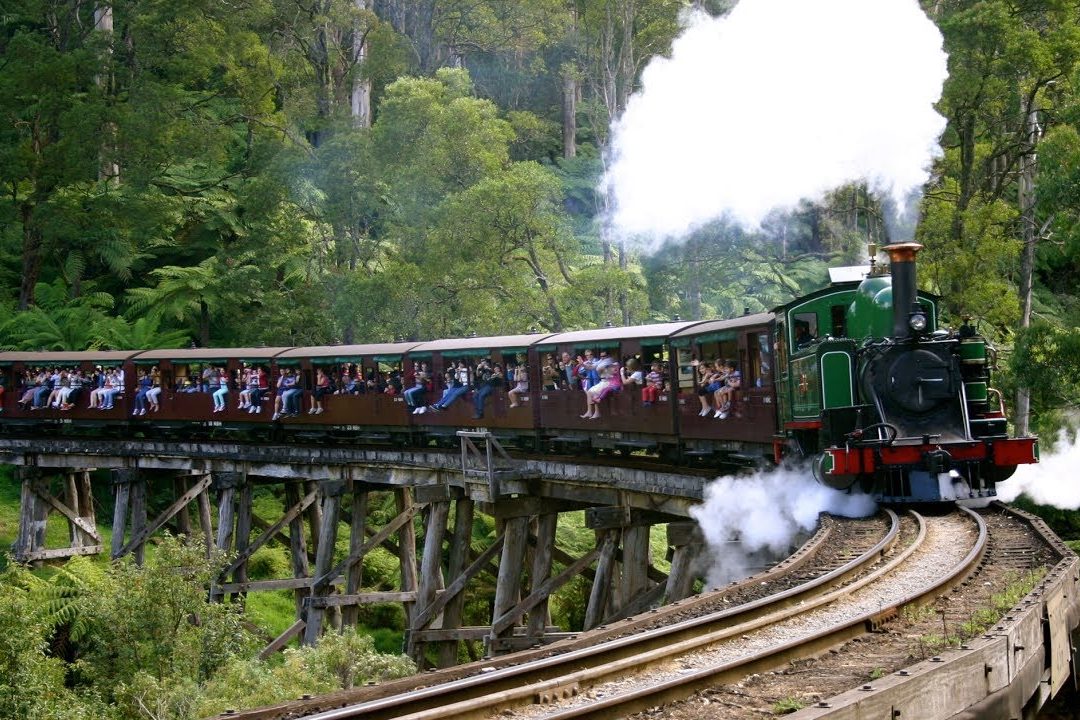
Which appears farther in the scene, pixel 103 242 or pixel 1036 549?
pixel 103 242

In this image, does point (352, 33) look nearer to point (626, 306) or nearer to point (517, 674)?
point (626, 306)

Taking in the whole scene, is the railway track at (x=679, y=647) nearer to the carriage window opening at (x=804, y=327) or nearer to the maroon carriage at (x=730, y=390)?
the carriage window opening at (x=804, y=327)

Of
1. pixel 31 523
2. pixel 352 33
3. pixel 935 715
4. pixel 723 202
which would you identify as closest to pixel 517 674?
pixel 935 715

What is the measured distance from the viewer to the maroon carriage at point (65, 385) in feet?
87.9

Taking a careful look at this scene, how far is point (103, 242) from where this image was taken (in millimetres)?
35094

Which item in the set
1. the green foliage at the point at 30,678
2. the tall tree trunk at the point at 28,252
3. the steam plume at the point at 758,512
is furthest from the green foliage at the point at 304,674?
the tall tree trunk at the point at 28,252

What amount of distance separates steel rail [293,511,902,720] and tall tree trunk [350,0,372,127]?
30063mm

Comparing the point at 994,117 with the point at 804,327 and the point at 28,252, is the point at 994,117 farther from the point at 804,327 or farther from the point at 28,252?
the point at 28,252

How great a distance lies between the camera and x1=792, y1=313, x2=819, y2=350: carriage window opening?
1414 centimetres

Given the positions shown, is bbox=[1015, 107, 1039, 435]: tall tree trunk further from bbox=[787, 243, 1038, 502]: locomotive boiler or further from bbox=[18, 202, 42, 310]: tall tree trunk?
bbox=[18, 202, 42, 310]: tall tree trunk

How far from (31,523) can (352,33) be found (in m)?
20.9

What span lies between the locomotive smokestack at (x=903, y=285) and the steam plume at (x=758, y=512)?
1851 mm

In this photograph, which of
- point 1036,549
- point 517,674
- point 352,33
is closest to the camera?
point 517,674

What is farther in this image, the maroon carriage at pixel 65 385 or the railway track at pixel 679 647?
the maroon carriage at pixel 65 385
